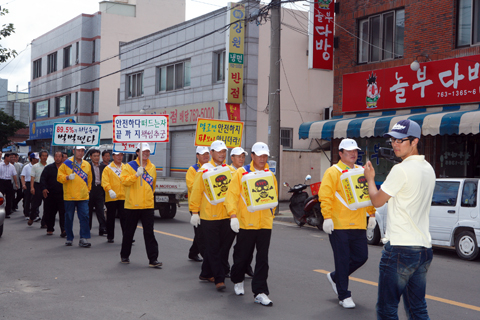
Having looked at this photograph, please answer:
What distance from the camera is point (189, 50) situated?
82.8 feet

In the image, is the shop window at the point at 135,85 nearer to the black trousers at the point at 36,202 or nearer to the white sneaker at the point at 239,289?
the black trousers at the point at 36,202

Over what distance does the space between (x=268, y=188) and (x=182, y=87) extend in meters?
20.4

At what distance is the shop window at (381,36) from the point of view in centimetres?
1619

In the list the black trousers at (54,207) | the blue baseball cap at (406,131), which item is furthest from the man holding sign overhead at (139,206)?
the blue baseball cap at (406,131)

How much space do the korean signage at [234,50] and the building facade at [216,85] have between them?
549mm

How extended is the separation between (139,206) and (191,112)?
55.2 ft

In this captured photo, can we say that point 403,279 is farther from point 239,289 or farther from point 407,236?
point 239,289

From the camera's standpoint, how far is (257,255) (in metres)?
6.21

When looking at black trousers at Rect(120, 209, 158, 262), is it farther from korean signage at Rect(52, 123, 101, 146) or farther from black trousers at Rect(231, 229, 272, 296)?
korean signage at Rect(52, 123, 101, 146)

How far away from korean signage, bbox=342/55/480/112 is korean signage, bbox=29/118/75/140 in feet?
96.9

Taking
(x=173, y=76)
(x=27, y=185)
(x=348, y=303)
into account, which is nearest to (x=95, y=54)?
(x=173, y=76)

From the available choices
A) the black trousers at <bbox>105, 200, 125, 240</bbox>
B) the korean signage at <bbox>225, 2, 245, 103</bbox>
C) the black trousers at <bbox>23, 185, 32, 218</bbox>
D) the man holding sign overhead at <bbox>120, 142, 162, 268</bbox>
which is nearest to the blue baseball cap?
the man holding sign overhead at <bbox>120, 142, 162, 268</bbox>

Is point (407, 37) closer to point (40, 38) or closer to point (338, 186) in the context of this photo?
point (338, 186)

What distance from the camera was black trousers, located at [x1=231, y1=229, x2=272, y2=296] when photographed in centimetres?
614
